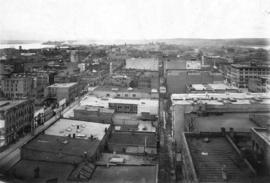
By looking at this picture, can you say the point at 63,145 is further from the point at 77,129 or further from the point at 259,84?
the point at 259,84

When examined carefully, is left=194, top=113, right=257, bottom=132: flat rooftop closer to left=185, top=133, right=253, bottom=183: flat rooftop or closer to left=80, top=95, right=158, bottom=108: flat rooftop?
left=185, top=133, right=253, bottom=183: flat rooftop

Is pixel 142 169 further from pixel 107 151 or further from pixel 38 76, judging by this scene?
pixel 38 76

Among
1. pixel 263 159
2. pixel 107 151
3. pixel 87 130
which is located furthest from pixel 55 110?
pixel 263 159

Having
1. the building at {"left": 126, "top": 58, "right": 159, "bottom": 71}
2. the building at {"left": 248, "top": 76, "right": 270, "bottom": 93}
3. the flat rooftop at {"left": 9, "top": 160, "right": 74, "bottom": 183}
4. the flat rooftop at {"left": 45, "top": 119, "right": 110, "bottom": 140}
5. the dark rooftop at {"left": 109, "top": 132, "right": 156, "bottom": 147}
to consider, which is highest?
the building at {"left": 126, "top": 58, "right": 159, "bottom": 71}

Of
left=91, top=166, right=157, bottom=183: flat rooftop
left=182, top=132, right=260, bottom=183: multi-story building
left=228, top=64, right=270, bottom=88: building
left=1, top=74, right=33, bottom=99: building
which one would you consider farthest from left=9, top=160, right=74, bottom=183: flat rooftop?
left=228, top=64, right=270, bottom=88: building

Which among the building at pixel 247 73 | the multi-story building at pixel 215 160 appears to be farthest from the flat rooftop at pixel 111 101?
the building at pixel 247 73
